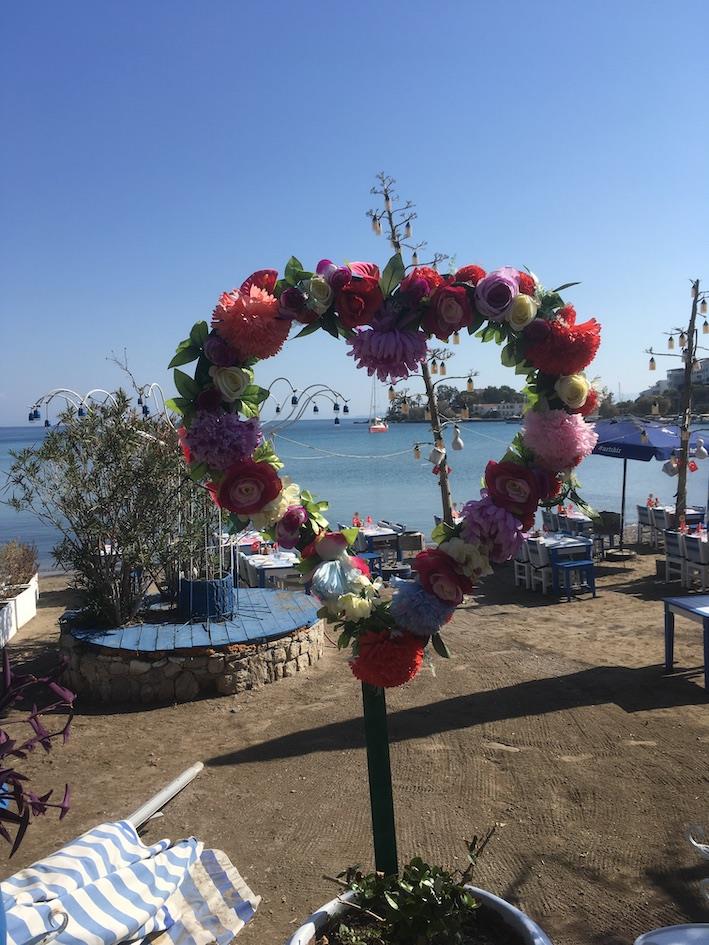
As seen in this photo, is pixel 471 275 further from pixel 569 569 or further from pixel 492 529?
pixel 569 569

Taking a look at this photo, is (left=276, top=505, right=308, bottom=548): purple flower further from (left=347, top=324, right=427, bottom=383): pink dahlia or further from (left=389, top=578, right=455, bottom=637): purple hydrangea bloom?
(left=347, top=324, right=427, bottom=383): pink dahlia

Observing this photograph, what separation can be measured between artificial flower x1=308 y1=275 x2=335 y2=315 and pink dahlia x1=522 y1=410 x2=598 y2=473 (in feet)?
2.93

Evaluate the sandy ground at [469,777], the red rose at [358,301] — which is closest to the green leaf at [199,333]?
the red rose at [358,301]

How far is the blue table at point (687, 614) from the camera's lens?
20.8ft

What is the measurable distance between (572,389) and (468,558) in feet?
2.38

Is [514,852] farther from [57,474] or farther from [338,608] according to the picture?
[57,474]

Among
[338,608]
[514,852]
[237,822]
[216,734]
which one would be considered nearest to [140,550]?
[216,734]

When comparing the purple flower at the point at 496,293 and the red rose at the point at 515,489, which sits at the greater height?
the purple flower at the point at 496,293

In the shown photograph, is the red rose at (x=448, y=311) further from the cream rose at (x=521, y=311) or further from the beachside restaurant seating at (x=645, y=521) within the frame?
the beachside restaurant seating at (x=645, y=521)

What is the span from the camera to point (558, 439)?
265 centimetres

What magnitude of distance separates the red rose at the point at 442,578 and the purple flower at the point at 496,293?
90 cm

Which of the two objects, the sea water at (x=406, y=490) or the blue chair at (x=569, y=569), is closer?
the blue chair at (x=569, y=569)

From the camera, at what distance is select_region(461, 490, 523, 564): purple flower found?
2.60 metres

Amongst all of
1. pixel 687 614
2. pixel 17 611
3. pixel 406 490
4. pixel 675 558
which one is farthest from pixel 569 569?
pixel 406 490
